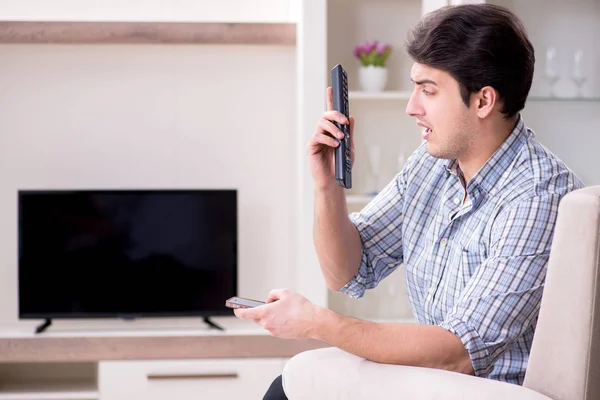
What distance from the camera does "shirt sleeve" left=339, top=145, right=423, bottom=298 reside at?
1.93 metres

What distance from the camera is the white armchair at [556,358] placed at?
1111 mm

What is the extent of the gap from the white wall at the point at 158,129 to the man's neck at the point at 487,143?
2.09 meters

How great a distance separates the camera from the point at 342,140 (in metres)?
1.67

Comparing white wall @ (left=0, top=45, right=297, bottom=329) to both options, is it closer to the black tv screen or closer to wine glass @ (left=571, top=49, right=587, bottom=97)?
the black tv screen

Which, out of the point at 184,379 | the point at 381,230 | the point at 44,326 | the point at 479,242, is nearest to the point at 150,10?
the point at 44,326

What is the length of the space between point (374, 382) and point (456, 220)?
2.11 feet

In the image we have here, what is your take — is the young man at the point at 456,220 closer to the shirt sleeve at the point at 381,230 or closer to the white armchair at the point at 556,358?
the shirt sleeve at the point at 381,230

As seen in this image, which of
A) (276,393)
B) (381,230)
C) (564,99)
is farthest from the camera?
(564,99)

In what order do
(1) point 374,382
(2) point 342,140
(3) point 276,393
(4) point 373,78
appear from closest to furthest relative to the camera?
(1) point 374,382 → (3) point 276,393 → (2) point 342,140 → (4) point 373,78

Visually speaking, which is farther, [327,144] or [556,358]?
[327,144]

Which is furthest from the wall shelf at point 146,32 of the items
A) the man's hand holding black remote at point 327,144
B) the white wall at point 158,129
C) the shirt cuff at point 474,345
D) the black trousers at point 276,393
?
the shirt cuff at point 474,345

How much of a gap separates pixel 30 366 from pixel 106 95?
1.30 metres

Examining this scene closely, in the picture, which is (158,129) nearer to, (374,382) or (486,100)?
(486,100)

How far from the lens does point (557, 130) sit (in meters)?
3.11
